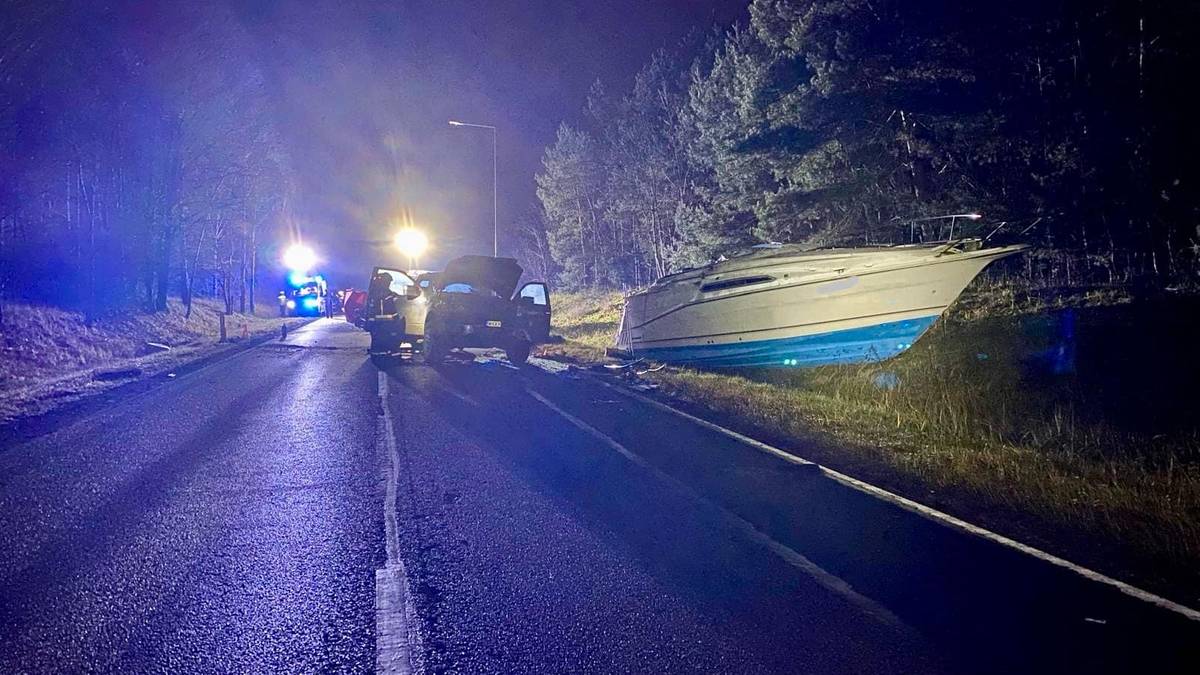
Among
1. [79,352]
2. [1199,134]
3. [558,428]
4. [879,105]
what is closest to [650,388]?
[558,428]

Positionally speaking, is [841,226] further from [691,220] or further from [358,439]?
[358,439]

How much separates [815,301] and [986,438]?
14.3 feet

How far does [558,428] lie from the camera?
9055 mm

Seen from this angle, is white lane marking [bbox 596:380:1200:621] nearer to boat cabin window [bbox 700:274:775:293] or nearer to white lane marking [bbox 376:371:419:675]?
white lane marking [bbox 376:371:419:675]

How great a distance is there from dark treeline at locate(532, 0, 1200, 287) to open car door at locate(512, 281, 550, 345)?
21.2ft

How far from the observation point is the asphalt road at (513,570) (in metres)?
3.50

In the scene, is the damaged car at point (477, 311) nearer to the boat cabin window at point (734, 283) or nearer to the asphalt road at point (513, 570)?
the boat cabin window at point (734, 283)

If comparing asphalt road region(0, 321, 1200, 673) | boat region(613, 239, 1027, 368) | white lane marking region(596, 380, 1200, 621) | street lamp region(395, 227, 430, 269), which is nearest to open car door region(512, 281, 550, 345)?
boat region(613, 239, 1027, 368)

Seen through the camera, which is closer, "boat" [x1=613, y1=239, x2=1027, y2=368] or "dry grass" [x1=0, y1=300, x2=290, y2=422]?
"boat" [x1=613, y1=239, x2=1027, y2=368]

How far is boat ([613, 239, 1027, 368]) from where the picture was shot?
37.3 feet

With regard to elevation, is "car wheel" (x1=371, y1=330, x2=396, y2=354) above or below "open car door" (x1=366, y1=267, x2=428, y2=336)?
below

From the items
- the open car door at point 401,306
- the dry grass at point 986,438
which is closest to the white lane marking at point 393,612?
the dry grass at point 986,438

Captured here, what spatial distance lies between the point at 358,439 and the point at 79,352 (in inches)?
517

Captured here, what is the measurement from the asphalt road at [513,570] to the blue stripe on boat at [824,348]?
17.1 ft
